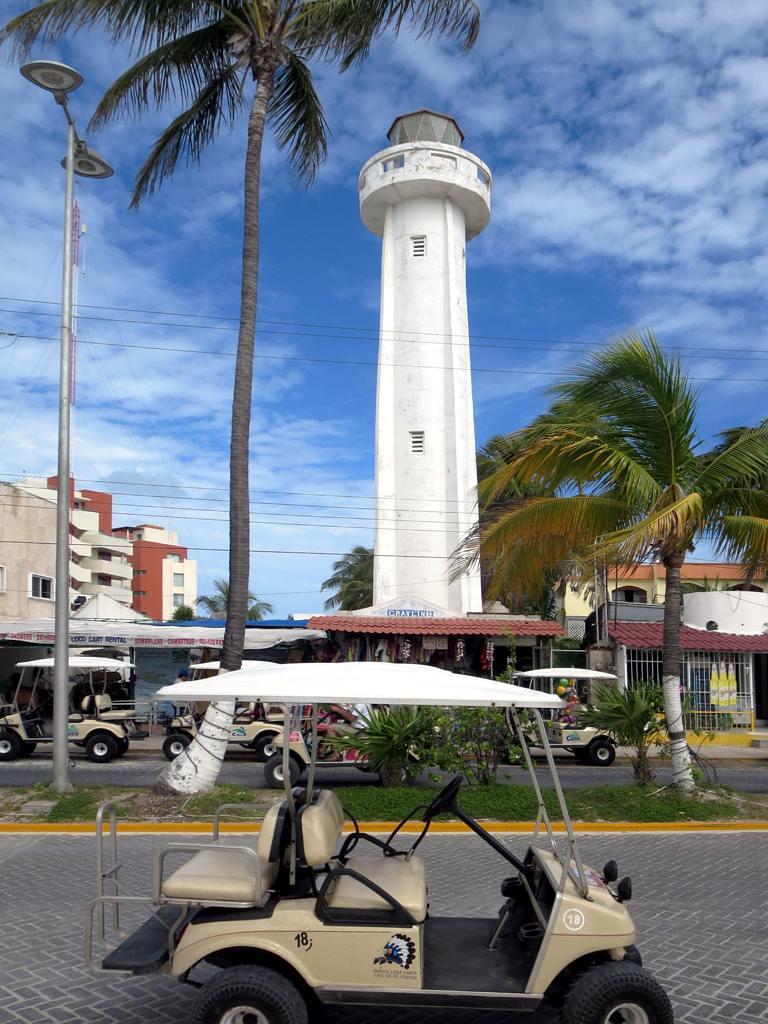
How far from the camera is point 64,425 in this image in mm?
13188

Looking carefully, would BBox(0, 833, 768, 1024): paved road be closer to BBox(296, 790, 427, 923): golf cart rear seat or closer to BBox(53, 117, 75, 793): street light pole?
BBox(296, 790, 427, 923): golf cart rear seat

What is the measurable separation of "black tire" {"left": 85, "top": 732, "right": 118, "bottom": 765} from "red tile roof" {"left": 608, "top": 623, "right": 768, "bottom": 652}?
43.1 ft

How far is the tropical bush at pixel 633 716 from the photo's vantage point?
12.7 metres

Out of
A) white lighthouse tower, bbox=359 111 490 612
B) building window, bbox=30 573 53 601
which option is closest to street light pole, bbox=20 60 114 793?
white lighthouse tower, bbox=359 111 490 612

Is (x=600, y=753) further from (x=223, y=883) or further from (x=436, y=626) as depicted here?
(x=223, y=883)

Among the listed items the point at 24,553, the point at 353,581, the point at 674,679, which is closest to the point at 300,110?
the point at 674,679

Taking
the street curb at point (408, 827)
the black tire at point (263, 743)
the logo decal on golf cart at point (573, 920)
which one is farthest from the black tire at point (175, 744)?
the logo decal on golf cart at point (573, 920)

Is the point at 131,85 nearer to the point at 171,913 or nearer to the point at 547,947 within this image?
the point at 171,913

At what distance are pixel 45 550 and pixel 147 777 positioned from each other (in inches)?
896

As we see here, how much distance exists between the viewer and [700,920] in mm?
7336

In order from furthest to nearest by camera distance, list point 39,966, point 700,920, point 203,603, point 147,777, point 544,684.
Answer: point 203,603
point 544,684
point 147,777
point 700,920
point 39,966

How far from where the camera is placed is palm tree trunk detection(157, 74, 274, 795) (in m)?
12.5

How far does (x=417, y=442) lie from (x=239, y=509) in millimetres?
16646

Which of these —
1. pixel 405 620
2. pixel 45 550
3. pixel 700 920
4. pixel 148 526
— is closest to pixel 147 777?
pixel 405 620
